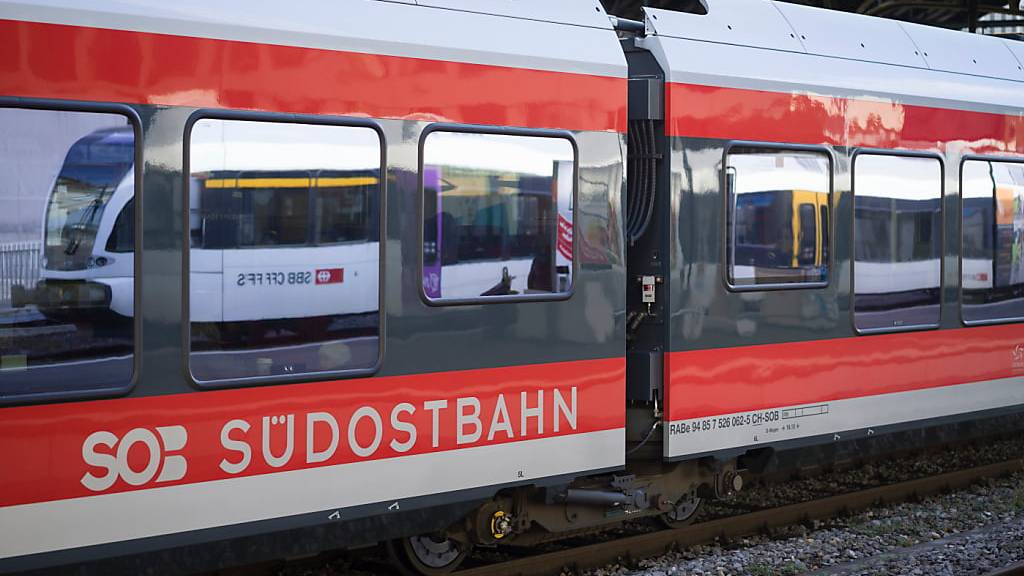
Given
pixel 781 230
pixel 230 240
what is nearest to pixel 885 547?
pixel 781 230

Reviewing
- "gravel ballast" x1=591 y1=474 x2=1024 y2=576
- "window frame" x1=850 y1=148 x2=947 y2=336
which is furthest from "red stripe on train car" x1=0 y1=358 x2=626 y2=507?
"window frame" x1=850 y1=148 x2=947 y2=336

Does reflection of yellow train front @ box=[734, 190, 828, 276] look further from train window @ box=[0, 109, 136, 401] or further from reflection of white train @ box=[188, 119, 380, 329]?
train window @ box=[0, 109, 136, 401]

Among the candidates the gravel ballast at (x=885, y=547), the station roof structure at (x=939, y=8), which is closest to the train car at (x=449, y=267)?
the gravel ballast at (x=885, y=547)

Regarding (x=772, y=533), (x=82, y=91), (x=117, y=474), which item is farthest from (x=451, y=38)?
(x=772, y=533)

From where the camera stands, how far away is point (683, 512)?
765 centimetres

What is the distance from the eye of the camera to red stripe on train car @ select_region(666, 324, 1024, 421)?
22.8ft

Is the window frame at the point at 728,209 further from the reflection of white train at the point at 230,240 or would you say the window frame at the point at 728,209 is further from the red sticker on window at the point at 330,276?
the red sticker on window at the point at 330,276

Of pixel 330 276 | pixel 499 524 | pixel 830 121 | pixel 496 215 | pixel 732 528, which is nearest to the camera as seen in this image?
pixel 330 276

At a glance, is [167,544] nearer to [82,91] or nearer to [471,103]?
[82,91]

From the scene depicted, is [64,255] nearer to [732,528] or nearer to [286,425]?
[286,425]

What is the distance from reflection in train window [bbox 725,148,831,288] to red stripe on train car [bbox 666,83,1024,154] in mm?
153

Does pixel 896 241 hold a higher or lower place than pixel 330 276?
higher

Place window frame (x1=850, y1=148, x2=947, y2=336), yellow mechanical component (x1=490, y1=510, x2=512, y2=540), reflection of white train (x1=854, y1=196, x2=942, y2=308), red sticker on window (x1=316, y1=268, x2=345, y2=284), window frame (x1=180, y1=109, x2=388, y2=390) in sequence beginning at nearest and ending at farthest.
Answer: window frame (x1=180, y1=109, x2=388, y2=390) < red sticker on window (x1=316, y1=268, x2=345, y2=284) < yellow mechanical component (x1=490, y1=510, x2=512, y2=540) < window frame (x1=850, y1=148, x2=947, y2=336) < reflection of white train (x1=854, y1=196, x2=942, y2=308)

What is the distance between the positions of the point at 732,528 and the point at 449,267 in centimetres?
312
